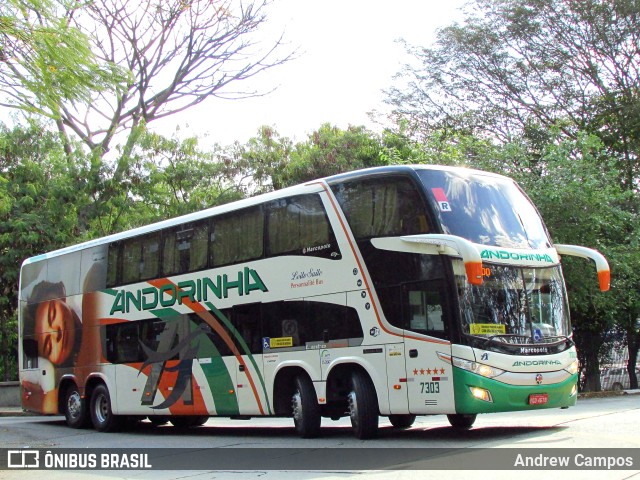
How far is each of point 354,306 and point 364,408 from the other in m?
1.54

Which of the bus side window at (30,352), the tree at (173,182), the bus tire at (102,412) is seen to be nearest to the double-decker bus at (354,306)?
the bus tire at (102,412)

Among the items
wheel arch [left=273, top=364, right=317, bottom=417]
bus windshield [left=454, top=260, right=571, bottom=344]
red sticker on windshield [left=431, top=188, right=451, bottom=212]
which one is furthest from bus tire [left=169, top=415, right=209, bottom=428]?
red sticker on windshield [left=431, top=188, right=451, bottom=212]

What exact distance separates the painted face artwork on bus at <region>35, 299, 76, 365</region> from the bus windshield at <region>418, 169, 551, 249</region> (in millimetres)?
10401

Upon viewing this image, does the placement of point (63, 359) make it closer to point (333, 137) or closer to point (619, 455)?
point (619, 455)

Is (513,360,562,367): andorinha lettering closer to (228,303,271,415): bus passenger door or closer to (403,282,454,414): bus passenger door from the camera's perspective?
(403,282,454,414): bus passenger door

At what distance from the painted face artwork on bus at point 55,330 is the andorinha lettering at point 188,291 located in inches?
81.4

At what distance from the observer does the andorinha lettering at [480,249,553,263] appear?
12117 millimetres

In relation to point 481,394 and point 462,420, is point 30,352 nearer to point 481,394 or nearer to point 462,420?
point 462,420

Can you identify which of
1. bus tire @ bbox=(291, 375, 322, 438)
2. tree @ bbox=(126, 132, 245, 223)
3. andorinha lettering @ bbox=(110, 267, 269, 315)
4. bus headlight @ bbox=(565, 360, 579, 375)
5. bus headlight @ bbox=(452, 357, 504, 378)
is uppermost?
tree @ bbox=(126, 132, 245, 223)

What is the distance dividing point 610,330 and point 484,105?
413 inches

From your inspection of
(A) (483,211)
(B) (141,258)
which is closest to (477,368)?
(A) (483,211)

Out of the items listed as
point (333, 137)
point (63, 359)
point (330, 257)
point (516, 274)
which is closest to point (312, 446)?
point (330, 257)

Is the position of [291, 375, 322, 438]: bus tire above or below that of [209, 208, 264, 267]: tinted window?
below

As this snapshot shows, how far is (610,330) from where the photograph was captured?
87.0 ft
